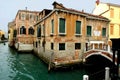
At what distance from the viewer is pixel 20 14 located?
32.4m

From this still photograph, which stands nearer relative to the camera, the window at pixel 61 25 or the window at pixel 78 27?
the window at pixel 61 25

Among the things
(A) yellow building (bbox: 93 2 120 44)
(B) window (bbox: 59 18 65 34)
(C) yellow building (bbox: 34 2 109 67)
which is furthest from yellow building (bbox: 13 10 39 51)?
(B) window (bbox: 59 18 65 34)

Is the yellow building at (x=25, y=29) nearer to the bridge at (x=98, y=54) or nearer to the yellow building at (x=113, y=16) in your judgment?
the yellow building at (x=113, y=16)

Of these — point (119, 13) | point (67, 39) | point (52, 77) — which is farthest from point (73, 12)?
point (119, 13)

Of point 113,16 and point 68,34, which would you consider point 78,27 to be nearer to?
point 68,34

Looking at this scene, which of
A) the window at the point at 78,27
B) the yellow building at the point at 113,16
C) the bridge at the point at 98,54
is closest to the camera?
the bridge at the point at 98,54

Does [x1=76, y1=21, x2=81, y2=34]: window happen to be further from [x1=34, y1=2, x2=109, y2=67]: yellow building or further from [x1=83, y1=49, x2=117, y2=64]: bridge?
[x1=83, y1=49, x2=117, y2=64]: bridge

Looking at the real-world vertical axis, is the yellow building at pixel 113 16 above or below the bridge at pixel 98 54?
above

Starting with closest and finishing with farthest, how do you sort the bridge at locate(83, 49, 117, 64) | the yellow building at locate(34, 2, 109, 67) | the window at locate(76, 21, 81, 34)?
the bridge at locate(83, 49, 117, 64) < the yellow building at locate(34, 2, 109, 67) < the window at locate(76, 21, 81, 34)

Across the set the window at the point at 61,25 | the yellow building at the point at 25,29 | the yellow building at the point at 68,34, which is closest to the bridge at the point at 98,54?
the yellow building at the point at 68,34

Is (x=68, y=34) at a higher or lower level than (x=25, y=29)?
lower

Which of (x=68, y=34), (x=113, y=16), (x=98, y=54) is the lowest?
(x=98, y=54)

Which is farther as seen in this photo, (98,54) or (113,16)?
(113,16)

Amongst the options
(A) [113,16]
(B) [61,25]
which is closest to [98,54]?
(B) [61,25]
